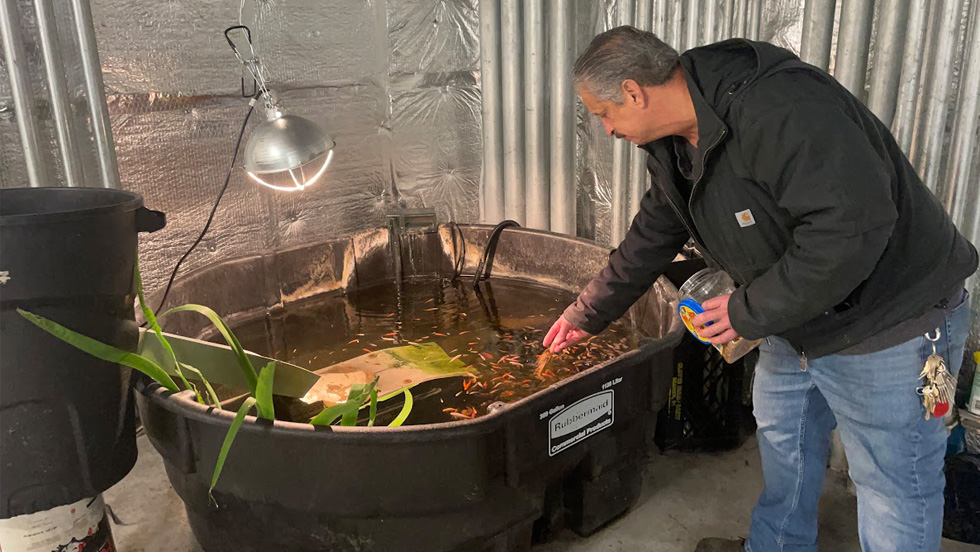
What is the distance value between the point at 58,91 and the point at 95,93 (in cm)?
8

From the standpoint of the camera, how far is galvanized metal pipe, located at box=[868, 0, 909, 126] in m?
1.57

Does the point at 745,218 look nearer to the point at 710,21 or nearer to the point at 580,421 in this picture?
the point at 580,421

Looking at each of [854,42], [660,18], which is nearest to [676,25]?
[660,18]

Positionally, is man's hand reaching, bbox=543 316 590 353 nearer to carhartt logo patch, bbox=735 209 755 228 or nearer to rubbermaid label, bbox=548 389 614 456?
rubbermaid label, bbox=548 389 614 456

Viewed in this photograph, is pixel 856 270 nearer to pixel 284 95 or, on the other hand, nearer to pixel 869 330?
pixel 869 330

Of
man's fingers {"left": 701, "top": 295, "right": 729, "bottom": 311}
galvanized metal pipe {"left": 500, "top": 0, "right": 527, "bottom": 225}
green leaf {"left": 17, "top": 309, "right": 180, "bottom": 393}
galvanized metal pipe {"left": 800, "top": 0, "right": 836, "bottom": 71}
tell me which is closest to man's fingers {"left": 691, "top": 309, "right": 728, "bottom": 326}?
man's fingers {"left": 701, "top": 295, "right": 729, "bottom": 311}

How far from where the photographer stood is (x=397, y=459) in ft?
3.88

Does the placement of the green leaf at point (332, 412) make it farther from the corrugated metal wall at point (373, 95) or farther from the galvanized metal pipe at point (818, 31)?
the galvanized metal pipe at point (818, 31)

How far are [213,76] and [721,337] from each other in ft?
5.74

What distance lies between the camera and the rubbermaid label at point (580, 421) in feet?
4.34

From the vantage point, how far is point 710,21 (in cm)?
205

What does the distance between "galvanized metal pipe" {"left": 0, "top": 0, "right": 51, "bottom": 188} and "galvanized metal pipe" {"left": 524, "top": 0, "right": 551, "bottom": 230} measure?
157 cm

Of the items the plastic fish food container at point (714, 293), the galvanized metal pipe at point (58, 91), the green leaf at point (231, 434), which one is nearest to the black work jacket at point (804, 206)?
the plastic fish food container at point (714, 293)

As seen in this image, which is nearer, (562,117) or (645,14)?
(645,14)
